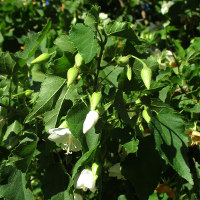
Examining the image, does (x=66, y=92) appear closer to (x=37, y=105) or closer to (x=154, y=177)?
(x=37, y=105)

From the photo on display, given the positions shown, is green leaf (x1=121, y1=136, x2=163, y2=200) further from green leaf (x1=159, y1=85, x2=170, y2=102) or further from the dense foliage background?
green leaf (x1=159, y1=85, x2=170, y2=102)

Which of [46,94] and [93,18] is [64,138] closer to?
[46,94]

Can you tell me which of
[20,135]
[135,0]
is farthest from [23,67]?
[135,0]

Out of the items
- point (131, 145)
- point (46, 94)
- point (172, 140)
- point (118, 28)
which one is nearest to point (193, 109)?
point (172, 140)

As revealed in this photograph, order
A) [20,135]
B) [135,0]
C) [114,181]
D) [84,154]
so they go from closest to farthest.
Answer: [84,154] < [20,135] < [114,181] < [135,0]

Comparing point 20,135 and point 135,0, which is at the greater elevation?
point 20,135

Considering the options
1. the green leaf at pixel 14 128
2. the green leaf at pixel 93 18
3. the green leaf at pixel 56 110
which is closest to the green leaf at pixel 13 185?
the green leaf at pixel 14 128

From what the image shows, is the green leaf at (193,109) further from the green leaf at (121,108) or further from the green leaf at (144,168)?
the green leaf at (121,108)
